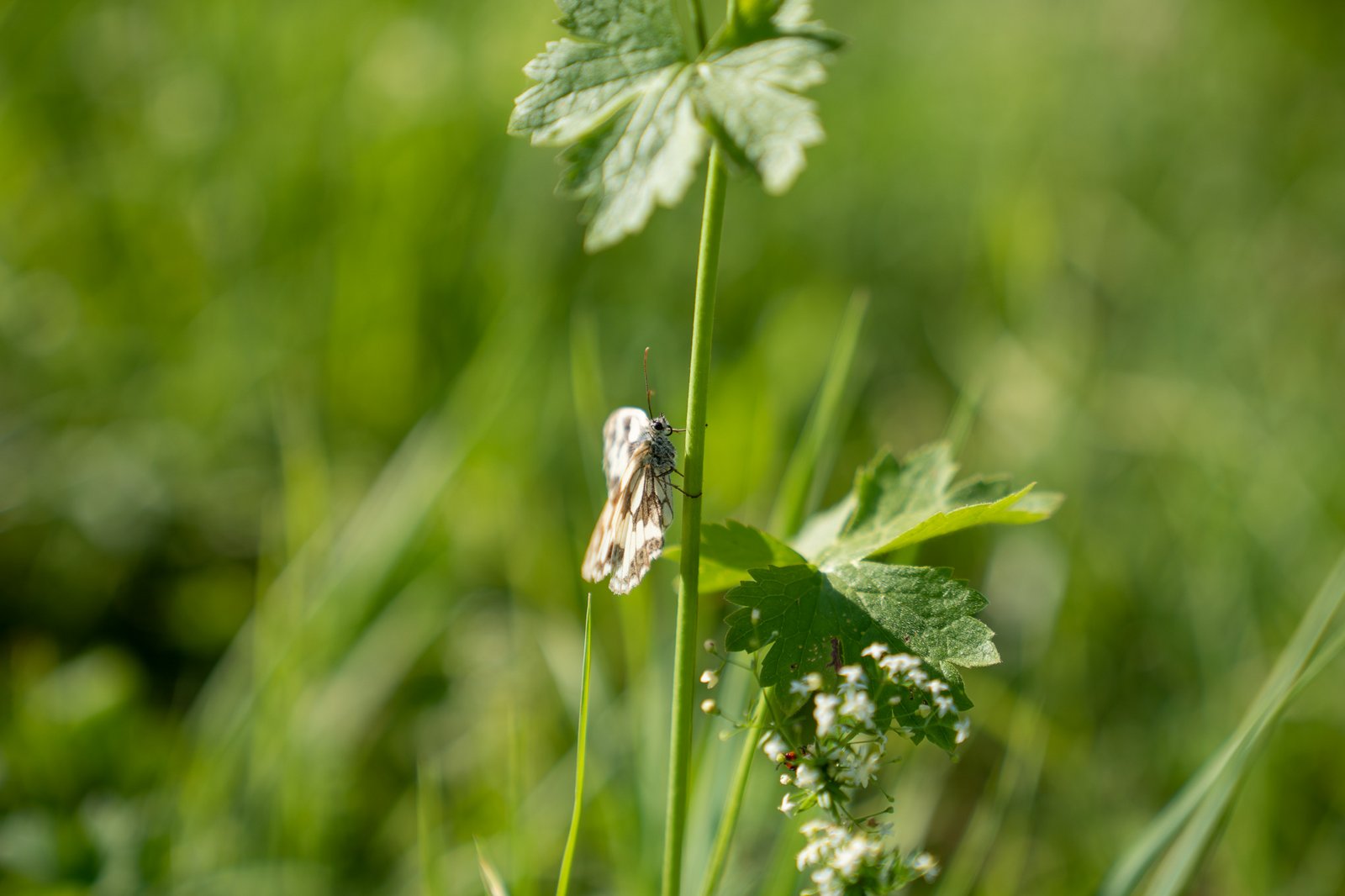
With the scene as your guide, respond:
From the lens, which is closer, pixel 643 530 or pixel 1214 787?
pixel 643 530

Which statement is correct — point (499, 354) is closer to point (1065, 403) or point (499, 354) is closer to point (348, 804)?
point (348, 804)

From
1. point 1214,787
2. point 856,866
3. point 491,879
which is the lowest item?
point 491,879

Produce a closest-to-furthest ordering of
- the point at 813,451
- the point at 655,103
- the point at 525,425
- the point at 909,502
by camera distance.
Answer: the point at 655,103 → the point at 909,502 → the point at 813,451 → the point at 525,425

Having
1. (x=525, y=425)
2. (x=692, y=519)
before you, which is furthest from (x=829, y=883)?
(x=525, y=425)

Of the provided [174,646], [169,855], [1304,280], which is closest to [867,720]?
[169,855]

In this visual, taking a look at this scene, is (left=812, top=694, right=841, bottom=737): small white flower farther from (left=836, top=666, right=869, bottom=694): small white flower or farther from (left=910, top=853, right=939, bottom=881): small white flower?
(left=910, top=853, right=939, bottom=881): small white flower

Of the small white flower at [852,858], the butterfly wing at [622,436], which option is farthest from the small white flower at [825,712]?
the butterfly wing at [622,436]

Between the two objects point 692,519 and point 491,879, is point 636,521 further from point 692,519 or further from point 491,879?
point 491,879
